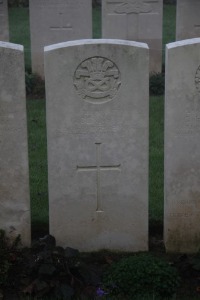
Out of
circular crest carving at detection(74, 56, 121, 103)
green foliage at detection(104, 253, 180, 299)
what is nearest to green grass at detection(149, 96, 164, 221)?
green foliage at detection(104, 253, 180, 299)

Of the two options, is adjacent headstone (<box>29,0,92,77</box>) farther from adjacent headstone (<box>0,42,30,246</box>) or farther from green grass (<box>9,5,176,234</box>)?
adjacent headstone (<box>0,42,30,246</box>)

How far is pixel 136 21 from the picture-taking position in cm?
1262

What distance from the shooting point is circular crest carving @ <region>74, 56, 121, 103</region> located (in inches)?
214

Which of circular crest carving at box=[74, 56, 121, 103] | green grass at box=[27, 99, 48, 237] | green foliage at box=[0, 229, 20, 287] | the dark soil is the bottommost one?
the dark soil

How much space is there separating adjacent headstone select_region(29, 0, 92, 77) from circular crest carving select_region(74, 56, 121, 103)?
22.4ft

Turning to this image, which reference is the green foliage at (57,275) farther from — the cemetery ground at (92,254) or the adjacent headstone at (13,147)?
the adjacent headstone at (13,147)

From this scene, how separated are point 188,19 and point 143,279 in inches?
328

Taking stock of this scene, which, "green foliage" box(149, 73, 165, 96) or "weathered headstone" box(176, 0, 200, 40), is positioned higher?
"weathered headstone" box(176, 0, 200, 40)

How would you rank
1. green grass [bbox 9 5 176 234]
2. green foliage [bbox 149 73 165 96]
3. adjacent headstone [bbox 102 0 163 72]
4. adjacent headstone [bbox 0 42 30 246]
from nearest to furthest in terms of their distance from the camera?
adjacent headstone [bbox 0 42 30 246]
green grass [bbox 9 5 176 234]
green foliage [bbox 149 73 165 96]
adjacent headstone [bbox 102 0 163 72]

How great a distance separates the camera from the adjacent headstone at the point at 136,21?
1245 cm

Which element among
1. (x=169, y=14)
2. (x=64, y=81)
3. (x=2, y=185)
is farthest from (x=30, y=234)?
(x=169, y=14)

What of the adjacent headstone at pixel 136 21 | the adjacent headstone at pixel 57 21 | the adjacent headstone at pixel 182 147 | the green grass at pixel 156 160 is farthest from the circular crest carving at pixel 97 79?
the adjacent headstone at pixel 136 21

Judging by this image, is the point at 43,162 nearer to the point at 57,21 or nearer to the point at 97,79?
the point at 97,79

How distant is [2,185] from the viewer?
5.63m
